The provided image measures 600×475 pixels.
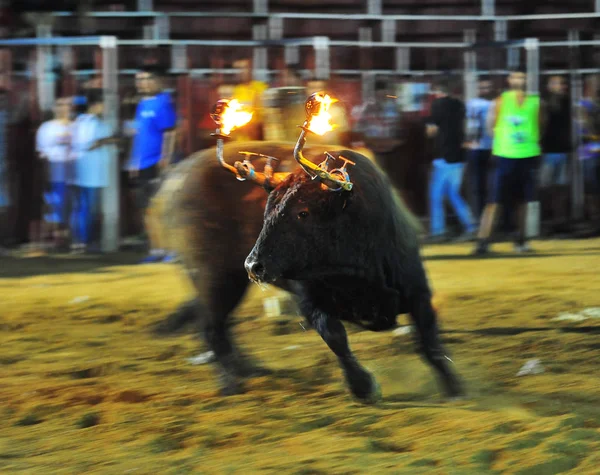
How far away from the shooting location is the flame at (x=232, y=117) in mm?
5516

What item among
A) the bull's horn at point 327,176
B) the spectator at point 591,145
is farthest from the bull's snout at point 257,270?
the spectator at point 591,145

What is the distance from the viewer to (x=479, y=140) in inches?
506

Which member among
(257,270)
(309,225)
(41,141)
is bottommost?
(257,270)

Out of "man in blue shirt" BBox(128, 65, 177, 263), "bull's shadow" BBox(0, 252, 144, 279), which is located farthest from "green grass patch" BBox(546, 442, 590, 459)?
"man in blue shirt" BBox(128, 65, 177, 263)

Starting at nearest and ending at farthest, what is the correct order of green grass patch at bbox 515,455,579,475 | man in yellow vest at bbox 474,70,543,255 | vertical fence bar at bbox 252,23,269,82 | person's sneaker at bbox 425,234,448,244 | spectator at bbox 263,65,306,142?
green grass patch at bbox 515,455,579,475
spectator at bbox 263,65,306,142
man in yellow vest at bbox 474,70,543,255
vertical fence bar at bbox 252,23,269,82
person's sneaker at bbox 425,234,448,244

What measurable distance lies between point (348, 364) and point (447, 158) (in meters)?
7.35

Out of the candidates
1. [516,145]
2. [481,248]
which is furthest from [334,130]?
[481,248]

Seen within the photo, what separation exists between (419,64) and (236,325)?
21.0 feet

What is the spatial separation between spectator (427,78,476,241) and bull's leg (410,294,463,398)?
7.08 m

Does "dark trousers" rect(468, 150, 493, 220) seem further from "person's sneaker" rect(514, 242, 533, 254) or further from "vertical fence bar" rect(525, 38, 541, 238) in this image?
"person's sneaker" rect(514, 242, 533, 254)

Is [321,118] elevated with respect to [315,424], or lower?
elevated

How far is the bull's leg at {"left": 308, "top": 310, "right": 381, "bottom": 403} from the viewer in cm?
544

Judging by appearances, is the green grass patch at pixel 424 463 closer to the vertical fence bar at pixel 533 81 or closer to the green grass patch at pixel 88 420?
the green grass patch at pixel 88 420

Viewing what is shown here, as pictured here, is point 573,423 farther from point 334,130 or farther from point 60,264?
point 60,264
